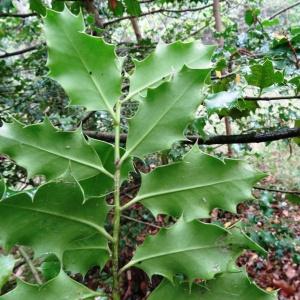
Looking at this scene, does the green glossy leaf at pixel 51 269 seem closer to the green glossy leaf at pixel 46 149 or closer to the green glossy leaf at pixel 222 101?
the green glossy leaf at pixel 46 149

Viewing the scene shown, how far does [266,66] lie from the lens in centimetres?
68

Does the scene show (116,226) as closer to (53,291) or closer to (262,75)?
(53,291)

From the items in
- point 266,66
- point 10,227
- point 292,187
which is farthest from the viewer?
point 292,187

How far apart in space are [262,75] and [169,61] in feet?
0.88

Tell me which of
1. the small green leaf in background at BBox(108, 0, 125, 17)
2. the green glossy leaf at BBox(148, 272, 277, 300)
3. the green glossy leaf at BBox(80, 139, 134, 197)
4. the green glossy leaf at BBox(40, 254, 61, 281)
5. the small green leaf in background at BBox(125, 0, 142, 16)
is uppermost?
the small green leaf in background at BBox(108, 0, 125, 17)

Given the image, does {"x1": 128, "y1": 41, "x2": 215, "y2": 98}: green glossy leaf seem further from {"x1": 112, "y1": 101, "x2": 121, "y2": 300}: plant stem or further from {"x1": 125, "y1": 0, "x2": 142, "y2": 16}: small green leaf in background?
{"x1": 125, "y1": 0, "x2": 142, "y2": 16}: small green leaf in background

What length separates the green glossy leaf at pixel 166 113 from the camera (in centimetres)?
45

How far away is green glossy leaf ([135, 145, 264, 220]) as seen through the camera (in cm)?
44

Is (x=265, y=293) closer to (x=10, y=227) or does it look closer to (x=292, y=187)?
(x=10, y=227)

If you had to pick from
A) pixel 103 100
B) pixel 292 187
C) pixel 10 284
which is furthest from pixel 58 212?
pixel 292 187

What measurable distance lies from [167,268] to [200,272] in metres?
0.04

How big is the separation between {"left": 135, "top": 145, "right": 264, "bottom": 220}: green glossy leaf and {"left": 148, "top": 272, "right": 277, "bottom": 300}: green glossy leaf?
8cm

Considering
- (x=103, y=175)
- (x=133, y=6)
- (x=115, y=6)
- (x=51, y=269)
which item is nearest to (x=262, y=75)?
(x=103, y=175)

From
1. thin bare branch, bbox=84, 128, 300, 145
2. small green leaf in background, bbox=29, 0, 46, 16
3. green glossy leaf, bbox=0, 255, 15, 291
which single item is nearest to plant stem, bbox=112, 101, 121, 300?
green glossy leaf, bbox=0, 255, 15, 291
